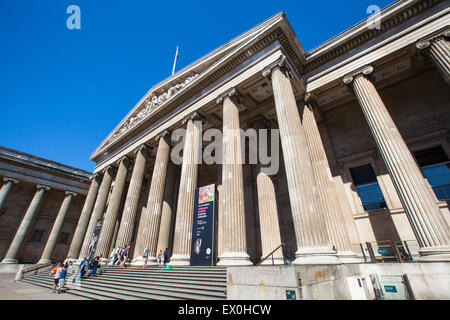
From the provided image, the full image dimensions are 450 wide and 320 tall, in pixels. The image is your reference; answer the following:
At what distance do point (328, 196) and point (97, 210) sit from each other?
19453mm

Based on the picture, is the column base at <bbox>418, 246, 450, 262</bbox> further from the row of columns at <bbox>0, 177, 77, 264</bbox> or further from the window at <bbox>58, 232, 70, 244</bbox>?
the window at <bbox>58, 232, 70, 244</bbox>

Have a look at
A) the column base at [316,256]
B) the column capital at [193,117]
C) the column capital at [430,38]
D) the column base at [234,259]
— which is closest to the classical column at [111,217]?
the column capital at [193,117]

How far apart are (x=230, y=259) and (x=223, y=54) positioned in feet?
41.6

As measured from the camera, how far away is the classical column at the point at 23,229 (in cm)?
2070

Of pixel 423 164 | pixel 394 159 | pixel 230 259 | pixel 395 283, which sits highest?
pixel 423 164

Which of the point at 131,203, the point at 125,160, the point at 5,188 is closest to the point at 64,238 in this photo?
the point at 5,188

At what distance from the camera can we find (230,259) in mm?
8586

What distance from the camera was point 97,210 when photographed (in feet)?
63.2

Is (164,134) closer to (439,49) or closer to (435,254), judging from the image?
(435,254)

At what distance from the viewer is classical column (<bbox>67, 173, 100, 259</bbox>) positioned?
19.2m

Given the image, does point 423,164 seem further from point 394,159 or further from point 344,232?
point 344,232

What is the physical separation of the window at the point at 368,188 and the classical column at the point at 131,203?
15.6 meters

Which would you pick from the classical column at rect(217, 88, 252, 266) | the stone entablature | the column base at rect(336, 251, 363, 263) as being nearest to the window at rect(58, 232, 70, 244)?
the stone entablature

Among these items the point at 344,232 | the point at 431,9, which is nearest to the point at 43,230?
the point at 344,232
